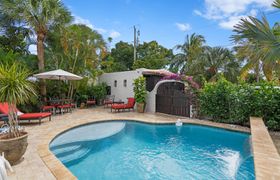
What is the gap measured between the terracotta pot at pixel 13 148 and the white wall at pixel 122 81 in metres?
10.4

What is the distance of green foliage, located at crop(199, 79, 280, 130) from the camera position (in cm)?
808

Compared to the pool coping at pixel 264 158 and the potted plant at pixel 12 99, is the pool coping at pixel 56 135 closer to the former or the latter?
the potted plant at pixel 12 99

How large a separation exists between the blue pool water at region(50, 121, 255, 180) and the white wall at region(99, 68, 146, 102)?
5.89 meters

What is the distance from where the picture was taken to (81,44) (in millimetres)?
14930

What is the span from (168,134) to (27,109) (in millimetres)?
8484

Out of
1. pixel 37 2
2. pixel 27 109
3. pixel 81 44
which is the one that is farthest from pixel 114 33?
pixel 27 109

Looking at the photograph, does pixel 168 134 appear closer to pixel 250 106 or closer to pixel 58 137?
pixel 250 106

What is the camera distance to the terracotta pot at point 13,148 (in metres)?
4.07

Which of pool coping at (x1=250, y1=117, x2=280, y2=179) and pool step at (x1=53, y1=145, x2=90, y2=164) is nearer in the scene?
pool coping at (x1=250, y1=117, x2=280, y2=179)

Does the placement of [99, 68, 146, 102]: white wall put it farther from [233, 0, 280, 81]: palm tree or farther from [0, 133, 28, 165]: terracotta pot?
[0, 133, 28, 165]: terracotta pot

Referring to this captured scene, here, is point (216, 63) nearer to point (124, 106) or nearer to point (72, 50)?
point (124, 106)

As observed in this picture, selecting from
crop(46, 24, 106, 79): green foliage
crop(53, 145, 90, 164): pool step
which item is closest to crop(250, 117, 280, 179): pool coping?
crop(53, 145, 90, 164): pool step

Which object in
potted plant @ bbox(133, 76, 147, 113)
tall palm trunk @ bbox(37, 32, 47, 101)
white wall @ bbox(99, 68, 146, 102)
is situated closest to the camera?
tall palm trunk @ bbox(37, 32, 47, 101)

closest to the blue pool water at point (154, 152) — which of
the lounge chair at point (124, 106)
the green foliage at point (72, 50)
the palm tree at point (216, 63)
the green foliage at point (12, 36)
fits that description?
the lounge chair at point (124, 106)
